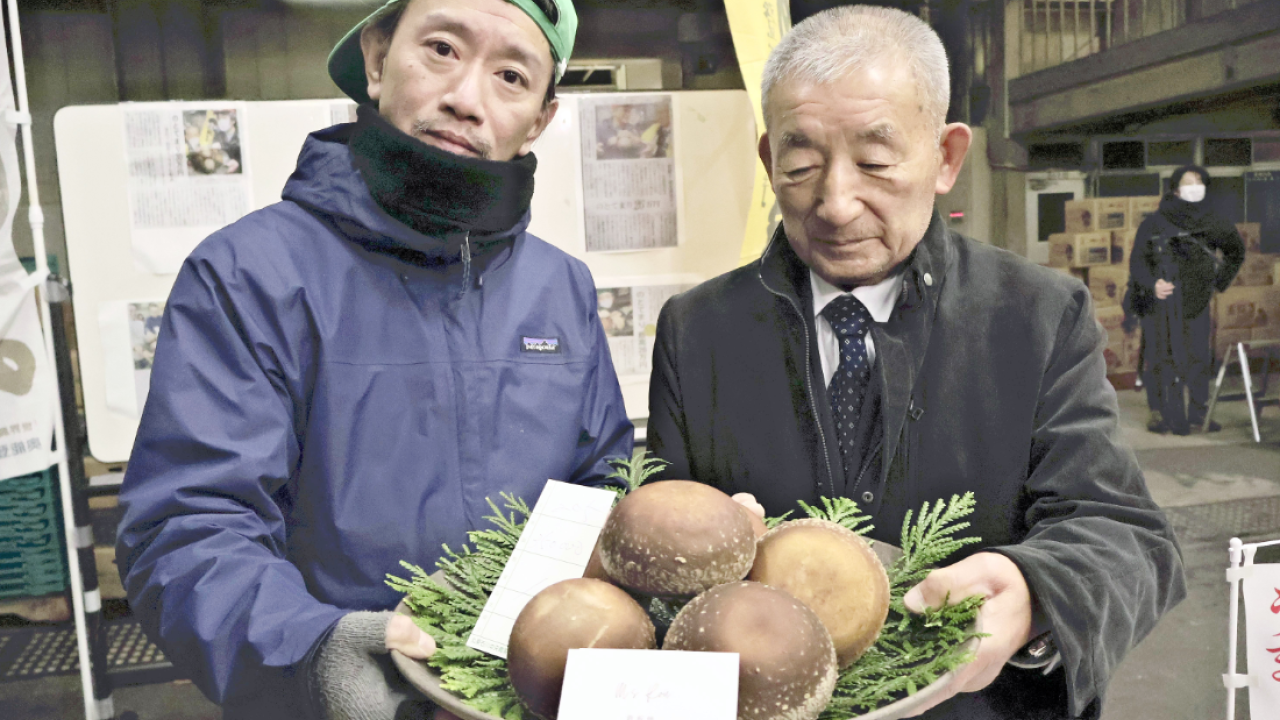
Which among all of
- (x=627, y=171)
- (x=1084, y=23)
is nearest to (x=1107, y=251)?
(x=1084, y=23)

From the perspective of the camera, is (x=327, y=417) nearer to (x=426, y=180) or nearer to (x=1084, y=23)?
(x=426, y=180)

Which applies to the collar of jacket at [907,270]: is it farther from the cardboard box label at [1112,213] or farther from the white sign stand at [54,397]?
the cardboard box label at [1112,213]

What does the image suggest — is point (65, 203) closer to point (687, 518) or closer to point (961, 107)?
point (687, 518)

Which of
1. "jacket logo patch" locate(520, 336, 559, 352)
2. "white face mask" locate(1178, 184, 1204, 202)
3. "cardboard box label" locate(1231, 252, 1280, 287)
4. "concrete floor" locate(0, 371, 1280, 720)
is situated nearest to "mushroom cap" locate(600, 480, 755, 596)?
"jacket logo patch" locate(520, 336, 559, 352)

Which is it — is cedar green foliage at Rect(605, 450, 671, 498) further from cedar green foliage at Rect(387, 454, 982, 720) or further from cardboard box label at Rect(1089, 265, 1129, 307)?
cardboard box label at Rect(1089, 265, 1129, 307)

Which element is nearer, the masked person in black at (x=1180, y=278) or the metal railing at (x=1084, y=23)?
the metal railing at (x=1084, y=23)

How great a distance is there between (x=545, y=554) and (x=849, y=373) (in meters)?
0.69

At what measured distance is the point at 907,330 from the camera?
153cm

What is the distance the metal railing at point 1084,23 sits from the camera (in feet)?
11.6

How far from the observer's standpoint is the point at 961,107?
3775 mm

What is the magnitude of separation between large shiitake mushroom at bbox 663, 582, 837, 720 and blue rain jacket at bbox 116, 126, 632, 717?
53 cm

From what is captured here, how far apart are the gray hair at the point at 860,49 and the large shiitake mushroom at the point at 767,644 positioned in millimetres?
890

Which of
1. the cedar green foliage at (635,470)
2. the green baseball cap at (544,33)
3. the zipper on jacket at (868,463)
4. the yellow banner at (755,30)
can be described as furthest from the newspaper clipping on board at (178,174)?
the zipper on jacket at (868,463)

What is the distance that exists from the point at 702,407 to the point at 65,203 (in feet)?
8.83
